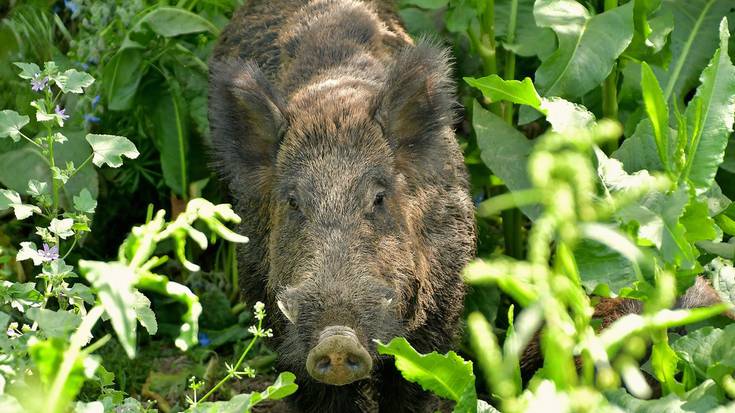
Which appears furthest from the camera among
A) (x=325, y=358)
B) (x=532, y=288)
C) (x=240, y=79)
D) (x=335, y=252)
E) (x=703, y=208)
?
(x=240, y=79)

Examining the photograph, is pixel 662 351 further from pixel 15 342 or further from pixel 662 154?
pixel 15 342

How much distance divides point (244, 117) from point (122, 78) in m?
1.66

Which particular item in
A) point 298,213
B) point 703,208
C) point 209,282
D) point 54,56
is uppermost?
point 703,208

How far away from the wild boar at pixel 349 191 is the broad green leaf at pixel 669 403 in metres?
1.07

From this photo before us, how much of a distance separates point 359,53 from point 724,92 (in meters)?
2.00

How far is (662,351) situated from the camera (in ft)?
10.1

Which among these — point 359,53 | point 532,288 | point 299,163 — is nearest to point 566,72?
point 359,53

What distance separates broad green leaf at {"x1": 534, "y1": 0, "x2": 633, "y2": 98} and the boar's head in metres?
0.49

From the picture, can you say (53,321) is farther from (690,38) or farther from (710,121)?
(690,38)

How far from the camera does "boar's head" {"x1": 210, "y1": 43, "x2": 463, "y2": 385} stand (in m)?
3.75

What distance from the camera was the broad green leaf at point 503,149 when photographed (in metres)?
5.06

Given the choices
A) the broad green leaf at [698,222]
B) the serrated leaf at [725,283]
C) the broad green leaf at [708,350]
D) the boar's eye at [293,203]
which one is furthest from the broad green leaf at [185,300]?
the serrated leaf at [725,283]

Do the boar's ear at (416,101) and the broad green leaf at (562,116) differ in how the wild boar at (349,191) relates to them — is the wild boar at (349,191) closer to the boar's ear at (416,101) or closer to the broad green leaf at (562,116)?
the boar's ear at (416,101)

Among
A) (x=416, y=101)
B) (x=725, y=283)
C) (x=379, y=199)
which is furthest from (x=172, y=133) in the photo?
(x=725, y=283)
